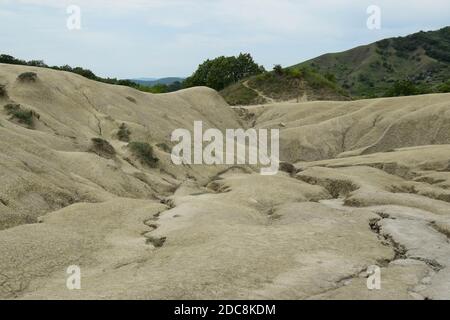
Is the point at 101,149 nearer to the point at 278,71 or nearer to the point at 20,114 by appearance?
the point at 20,114

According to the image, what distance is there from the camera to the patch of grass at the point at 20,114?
1407 inches

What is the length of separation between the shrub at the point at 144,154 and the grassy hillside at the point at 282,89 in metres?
59.3

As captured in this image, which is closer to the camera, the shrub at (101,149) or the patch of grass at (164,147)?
the shrub at (101,149)

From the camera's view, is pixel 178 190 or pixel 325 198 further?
pixel 178 190

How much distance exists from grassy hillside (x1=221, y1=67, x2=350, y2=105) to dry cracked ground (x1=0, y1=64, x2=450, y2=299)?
51320mm

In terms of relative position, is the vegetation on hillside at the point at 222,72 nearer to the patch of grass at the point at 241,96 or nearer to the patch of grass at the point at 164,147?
the patch of grass at the point at 241,96

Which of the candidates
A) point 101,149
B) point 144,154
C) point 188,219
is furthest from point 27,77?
point 188,219

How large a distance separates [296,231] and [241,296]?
21.2 ft

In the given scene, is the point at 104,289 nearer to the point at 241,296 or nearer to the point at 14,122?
the point at 241,296

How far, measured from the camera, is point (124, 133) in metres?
43.9

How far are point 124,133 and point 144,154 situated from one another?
7147 mm

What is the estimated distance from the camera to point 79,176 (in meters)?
28.0

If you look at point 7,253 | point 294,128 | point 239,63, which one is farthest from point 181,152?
point 239,63

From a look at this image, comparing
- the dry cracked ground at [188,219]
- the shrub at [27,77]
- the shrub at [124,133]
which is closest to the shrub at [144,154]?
the dry cracked ground at [188,219]
